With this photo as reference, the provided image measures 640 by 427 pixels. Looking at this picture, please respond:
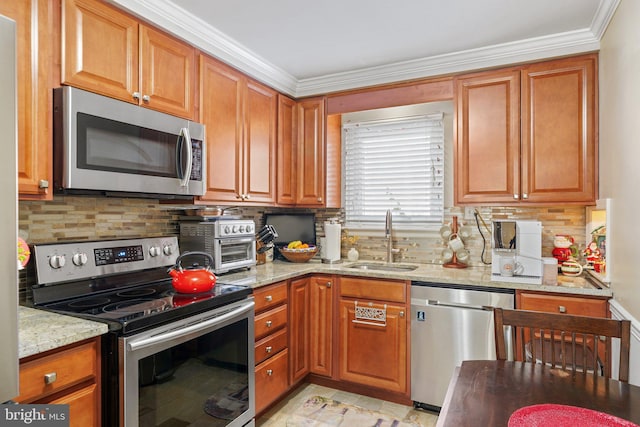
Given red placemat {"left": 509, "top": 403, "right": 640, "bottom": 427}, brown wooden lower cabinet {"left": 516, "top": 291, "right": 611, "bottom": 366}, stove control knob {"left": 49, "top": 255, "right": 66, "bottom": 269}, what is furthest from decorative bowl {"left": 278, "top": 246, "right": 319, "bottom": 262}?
red placemat {"left": 509, "top": 403, "right": 640, "bottom": 427}

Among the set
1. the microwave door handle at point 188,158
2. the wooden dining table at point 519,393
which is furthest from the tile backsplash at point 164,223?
the wooden dining table at point 519,393

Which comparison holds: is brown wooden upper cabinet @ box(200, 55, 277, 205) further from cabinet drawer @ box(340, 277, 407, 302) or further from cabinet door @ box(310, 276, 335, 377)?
cabinet drawer @ box(340, 277, 407, 302)

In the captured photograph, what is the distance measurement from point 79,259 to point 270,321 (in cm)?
115

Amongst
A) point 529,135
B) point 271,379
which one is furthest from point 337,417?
point 529,135

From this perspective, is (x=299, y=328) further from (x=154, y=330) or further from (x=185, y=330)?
(x=154, y=330)

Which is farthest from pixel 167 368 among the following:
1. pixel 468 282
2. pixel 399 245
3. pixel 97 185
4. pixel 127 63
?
pixel 399 245

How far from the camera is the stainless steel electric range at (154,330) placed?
1502 mm

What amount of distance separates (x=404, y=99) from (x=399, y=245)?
117 centimetres

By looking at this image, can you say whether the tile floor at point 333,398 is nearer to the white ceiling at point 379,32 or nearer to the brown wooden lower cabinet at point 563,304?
the brown wooden lower cabinet at point 563,304

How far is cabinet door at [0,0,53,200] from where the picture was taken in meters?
1.53

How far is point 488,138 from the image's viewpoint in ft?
8.93

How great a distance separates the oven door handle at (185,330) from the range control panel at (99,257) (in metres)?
0.58

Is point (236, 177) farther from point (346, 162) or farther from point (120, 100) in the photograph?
point (346, 162)

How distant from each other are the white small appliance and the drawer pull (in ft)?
7.36
